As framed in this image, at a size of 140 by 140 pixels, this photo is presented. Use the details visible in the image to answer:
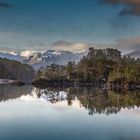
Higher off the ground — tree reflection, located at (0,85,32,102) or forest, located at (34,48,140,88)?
forest, located at (34,48,140,88)

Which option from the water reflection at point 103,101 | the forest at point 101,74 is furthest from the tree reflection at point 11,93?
the forest at point 101,74

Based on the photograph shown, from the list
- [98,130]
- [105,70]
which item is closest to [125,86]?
[105,70]

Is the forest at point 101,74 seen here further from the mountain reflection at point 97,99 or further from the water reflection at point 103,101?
the water reflection at point 103,101

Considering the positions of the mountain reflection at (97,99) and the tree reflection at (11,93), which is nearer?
the mountain reflection at (97,99)

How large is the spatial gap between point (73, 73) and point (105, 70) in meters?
18.5

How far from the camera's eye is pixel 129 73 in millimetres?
120250

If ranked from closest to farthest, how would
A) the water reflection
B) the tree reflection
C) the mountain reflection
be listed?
the water reflection → the mountain reflection → the tree reflection

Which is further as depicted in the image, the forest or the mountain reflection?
the forest

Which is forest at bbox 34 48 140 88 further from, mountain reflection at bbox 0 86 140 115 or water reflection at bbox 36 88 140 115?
water reflection at bbox 36 88 140 115

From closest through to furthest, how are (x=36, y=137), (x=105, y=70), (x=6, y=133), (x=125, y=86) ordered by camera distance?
(x=36, y=137) → (x=6, y=133) → (x=125, y=86) → (x=105, y=70)

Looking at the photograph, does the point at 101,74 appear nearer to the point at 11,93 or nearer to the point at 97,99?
the point at 11,93

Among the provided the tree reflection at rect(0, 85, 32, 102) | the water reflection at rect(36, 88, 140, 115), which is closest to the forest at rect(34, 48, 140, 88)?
the tree reflection at rect(0, 85, 32, 102)

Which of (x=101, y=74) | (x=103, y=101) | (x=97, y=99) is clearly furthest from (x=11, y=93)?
(x=101, y=74)

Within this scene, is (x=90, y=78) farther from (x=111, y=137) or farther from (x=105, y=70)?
(x=111, y=137)
